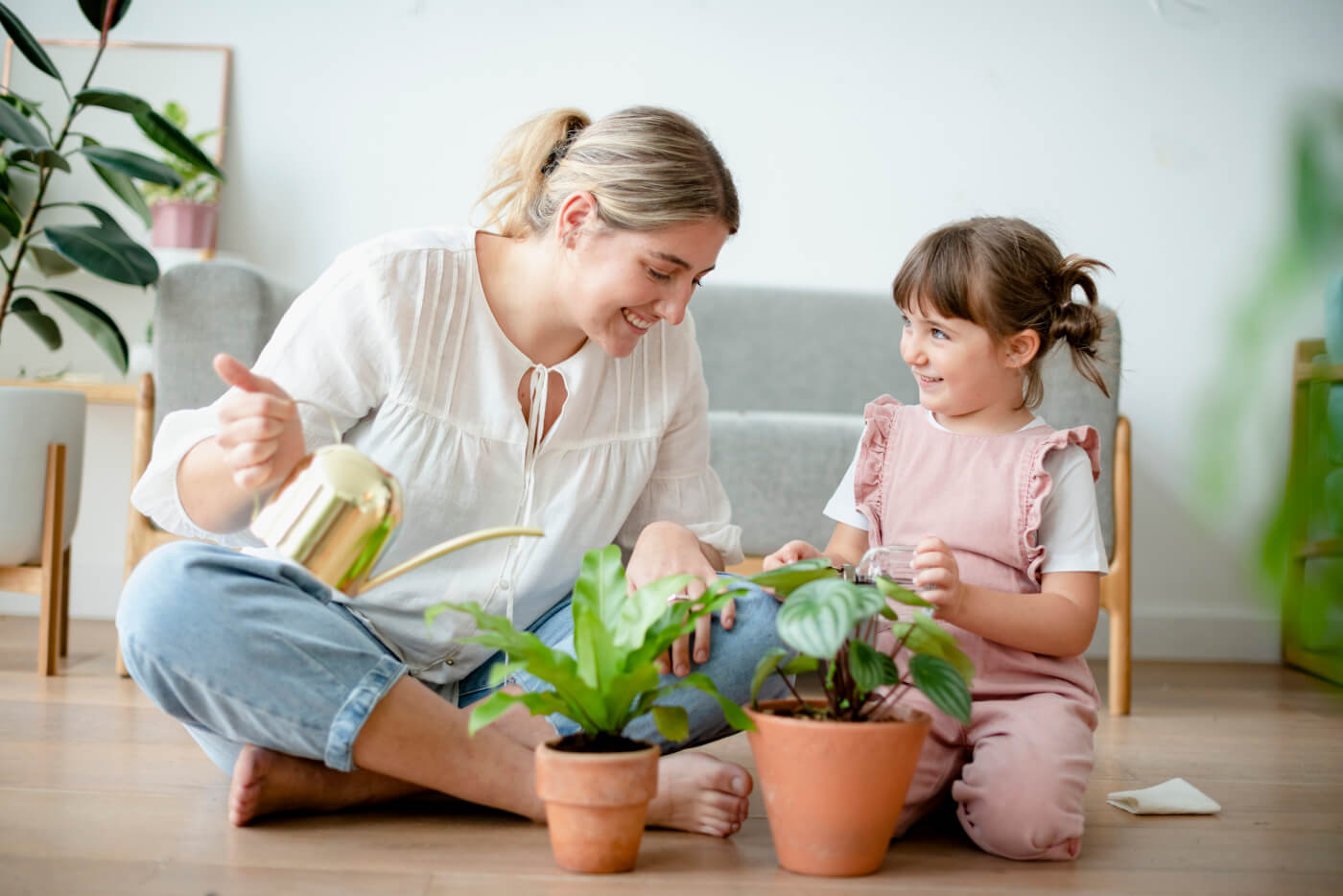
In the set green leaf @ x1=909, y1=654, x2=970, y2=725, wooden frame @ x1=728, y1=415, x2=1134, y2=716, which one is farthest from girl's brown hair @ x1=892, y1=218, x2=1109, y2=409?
wooden frame @ x1=728, y1=415, x2=1134, y2=716

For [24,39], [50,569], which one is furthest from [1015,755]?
[24,39]

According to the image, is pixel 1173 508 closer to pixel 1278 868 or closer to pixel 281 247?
pixel 1278 868

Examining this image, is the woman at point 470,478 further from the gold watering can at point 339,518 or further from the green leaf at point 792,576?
the green leaf at point 792,576

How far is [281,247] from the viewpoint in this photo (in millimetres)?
2934

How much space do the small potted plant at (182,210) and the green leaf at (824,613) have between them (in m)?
2.33

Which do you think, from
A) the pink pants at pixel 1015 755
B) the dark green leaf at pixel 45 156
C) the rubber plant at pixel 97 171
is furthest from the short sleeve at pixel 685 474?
the dark green leaf at pixel 45 156

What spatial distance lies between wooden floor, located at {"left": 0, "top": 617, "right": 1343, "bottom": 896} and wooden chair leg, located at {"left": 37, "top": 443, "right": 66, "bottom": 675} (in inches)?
17.4

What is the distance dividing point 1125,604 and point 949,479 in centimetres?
98

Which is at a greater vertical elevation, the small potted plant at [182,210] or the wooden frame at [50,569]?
the small potted plant at [182,210]

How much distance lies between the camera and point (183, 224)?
2.79 metres

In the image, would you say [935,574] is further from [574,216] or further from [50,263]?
[50,263]

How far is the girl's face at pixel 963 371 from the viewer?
1350mm

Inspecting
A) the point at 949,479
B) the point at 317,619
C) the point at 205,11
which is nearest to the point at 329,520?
the point at 317,619

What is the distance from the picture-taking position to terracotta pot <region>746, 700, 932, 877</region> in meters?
1.00
